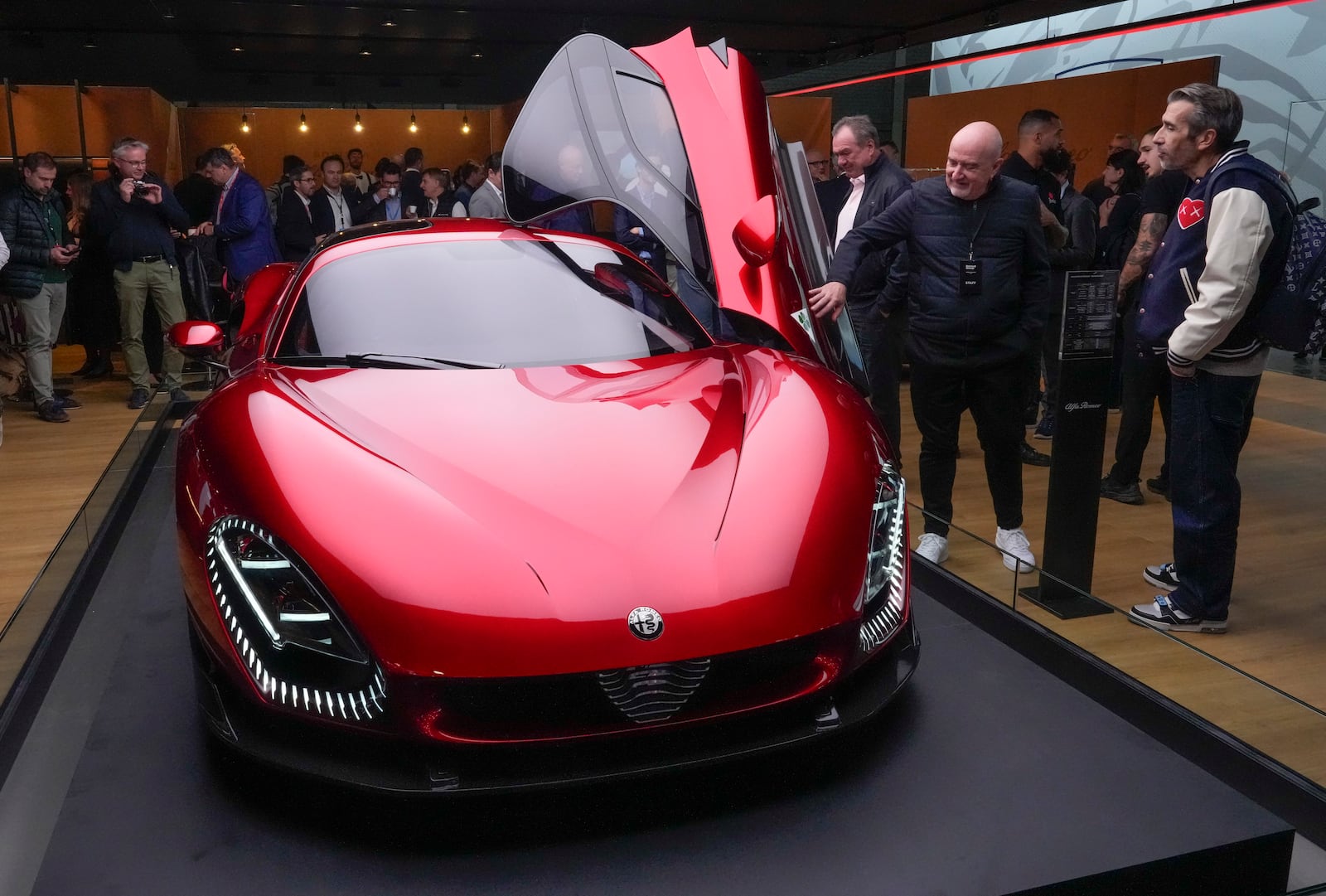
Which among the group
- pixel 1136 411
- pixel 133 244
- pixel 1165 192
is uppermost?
pixel 1165 192

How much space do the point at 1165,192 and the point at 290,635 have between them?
3941 millimetres

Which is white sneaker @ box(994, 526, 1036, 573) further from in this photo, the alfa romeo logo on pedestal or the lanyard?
the alfa romeo logo on pedestal

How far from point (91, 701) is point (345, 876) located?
45.8 inches

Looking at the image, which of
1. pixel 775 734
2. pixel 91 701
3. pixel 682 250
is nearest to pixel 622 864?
pixel 775 734

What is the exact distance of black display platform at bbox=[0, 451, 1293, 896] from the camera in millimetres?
1670

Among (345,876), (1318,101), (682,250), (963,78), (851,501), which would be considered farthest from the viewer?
(963,78)

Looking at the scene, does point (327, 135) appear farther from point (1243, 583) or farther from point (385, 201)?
point (1243, 583)

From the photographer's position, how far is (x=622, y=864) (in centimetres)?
170

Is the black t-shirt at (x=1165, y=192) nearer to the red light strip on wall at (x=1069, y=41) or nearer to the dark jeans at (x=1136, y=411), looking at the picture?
the dark jeans at (x=1136, y=411)

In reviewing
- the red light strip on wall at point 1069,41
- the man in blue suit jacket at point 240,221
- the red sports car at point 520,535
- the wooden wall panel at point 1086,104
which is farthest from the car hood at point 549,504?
the wooden wall panel at point 1086,104

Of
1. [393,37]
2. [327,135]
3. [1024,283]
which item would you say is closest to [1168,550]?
[1024,283]

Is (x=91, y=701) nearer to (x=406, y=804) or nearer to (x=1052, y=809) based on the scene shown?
(x=406, y=804)

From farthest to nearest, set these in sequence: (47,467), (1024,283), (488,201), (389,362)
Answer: (488,201)
(47,467)
(1024,283)
(389,362)

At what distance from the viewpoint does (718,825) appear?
179cm
